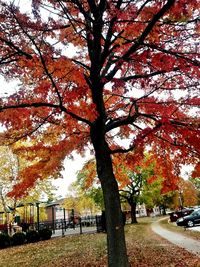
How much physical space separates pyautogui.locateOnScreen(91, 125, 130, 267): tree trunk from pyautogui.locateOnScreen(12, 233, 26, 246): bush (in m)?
14.4

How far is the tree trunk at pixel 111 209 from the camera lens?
28.3 feet

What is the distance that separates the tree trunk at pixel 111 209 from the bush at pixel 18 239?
14.4 meters

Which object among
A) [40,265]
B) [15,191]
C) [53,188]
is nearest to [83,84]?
[15,191]

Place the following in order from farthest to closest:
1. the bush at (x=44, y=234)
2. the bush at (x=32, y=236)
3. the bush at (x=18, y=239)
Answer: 1. the bush at (x=44, y=234)
2. the bush at (x=32, y=236)
3. the bush at (x=18, y=239)

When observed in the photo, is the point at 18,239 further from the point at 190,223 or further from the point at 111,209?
the point at 111,209

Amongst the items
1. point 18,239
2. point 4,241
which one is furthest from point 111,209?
point 18,239

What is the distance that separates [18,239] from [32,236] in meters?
1.25

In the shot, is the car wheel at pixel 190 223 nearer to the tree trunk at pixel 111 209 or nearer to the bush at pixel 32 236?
the bush at pixel 32 236

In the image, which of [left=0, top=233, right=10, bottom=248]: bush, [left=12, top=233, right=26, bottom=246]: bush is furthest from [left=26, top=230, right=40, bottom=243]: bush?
[left=0, top=233, right=10, bottom=248]: bush

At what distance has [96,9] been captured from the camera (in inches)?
316

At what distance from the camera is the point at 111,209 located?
895cm

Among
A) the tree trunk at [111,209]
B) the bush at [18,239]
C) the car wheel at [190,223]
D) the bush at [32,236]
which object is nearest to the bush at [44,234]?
the bush at [32,236]

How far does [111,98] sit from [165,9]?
5.90 metres

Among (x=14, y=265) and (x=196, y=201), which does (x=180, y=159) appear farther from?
(x=196, y=201)
